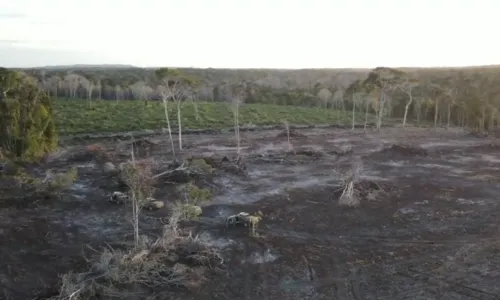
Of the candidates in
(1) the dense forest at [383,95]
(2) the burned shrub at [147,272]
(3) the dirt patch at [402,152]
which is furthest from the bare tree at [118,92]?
(2) the burned shrub at [147,272]

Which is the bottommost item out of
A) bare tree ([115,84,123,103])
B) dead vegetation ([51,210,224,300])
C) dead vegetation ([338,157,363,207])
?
dead vegetation ([51,210,224,300])

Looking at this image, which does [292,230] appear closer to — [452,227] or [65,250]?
[452,227]

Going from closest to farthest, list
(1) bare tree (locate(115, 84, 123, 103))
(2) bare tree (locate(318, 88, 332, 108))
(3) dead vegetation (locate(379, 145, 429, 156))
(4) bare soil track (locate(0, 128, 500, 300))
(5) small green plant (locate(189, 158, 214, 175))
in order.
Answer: (4) bare soil track (locate(0, 128, 500, 300)), (5) small green plant (locate(189, 158, 214, 175)), (3) dead vegetation (locate(379, 145, 429, 156)), (2) bare tree (locate(318, 88, 332, 108)), (1) bare tree (locate(115, 84, 123, 103))

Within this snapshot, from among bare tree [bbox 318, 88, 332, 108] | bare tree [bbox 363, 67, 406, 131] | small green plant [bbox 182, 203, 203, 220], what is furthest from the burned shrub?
bare tree [bbox 318, 88, 332, 108]

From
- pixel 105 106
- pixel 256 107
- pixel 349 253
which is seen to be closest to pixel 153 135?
pixel 105 106

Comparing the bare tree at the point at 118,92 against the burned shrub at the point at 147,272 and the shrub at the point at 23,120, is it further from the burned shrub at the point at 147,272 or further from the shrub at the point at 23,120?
A: the burned shrub at the point at 147,272

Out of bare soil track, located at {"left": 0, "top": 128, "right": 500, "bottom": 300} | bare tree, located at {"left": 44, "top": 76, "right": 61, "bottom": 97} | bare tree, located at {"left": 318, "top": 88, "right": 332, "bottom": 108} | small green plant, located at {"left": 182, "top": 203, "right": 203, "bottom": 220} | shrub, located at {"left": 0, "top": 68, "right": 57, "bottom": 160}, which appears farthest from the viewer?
bare tree, located at {"left": 44, "top": 76, "right": 61, "bottom": 97}

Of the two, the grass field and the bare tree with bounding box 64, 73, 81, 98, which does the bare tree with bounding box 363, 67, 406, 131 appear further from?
the bare tree with bounding box 64, 73, 81, 98

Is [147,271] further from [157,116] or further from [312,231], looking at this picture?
[157,116]
